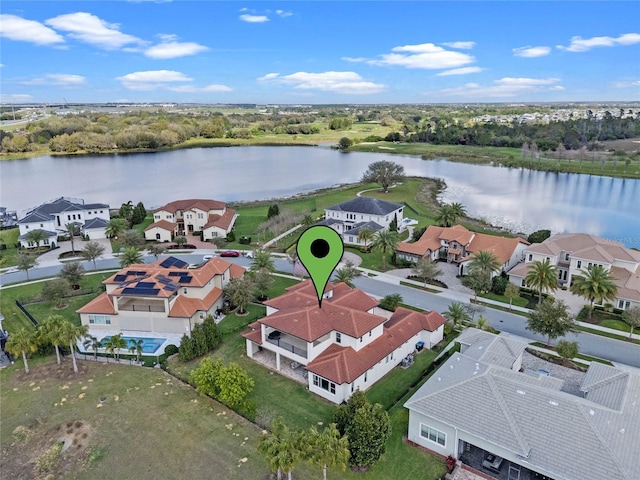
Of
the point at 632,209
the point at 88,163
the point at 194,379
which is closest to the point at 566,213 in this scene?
the point at 632,209

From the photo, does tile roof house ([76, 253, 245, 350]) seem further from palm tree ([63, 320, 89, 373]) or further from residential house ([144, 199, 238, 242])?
residential house ([144, 199, 238, 242])

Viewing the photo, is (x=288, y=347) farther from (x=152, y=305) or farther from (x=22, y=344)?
(x=22, y=344)

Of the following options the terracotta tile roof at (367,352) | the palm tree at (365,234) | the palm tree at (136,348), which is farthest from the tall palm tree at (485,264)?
the palm tree at (136,348)

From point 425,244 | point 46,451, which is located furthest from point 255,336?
point 425,244

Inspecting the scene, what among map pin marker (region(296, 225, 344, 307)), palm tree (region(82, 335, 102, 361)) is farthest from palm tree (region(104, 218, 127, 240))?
map pin marker (region(296, 225, 344, 307))

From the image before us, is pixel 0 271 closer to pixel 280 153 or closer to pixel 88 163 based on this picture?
pixel 88 163

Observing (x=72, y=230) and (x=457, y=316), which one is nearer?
(x=457, y=316)
